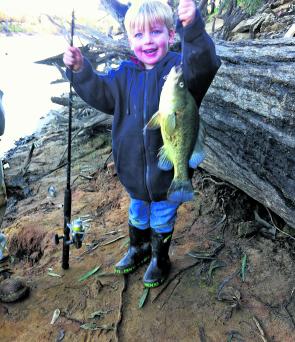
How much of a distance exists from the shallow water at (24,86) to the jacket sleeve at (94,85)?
5676 millimetres

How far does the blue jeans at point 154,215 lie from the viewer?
2916mm

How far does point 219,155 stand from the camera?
3578 mm

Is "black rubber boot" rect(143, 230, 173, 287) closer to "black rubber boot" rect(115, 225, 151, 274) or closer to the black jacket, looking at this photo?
"black rubber boot" rect(115, 225, 151, 274)

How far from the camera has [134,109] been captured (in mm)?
2676

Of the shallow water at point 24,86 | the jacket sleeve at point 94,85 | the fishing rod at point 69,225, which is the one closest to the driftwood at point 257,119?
the jacket sleeve at point 94,85

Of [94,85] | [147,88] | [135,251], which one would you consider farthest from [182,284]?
[94,85]

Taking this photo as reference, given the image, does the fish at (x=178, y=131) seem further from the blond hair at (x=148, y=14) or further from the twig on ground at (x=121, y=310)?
the twig on ground at (x=121, y=310)

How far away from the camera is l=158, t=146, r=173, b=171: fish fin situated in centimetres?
258

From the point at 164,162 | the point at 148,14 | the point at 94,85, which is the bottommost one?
the point at 164,162

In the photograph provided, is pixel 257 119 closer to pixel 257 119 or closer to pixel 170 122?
pixel 257 119

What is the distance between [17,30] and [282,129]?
1970cm

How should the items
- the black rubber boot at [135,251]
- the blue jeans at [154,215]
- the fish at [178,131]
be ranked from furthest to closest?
the black rubber boot at [135,251] < the blue jeans at [154,215] < the fish at [178,131]

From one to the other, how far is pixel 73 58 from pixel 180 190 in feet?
3.65

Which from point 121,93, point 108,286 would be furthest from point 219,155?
point 108,286
